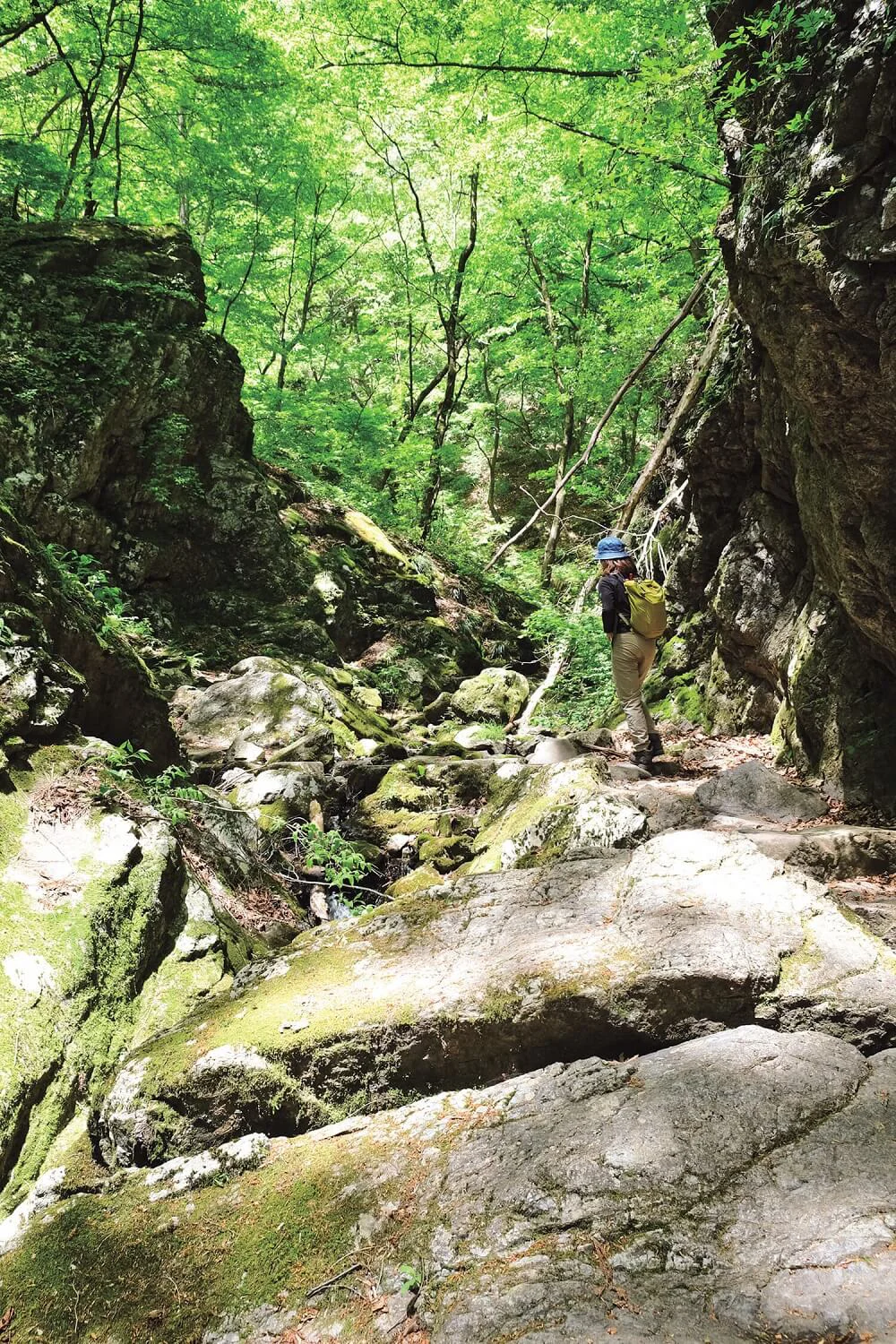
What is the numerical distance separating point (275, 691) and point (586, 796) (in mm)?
6696

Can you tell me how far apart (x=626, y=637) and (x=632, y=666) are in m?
0.33

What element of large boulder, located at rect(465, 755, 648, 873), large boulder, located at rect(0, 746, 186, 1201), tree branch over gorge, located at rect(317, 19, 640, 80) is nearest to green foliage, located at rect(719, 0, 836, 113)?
tree branch over gorge, located at rect(317, 19, 640, 80)

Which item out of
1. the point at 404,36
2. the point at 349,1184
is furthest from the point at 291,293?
the point at 349,1184

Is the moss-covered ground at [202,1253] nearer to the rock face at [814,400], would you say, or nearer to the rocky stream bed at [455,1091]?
the rocky stream bed at [455,1091]

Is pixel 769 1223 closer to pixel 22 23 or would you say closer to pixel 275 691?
pixel 275 691

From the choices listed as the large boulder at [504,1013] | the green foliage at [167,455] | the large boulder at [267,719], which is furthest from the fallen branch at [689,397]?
the large boulder at [504,1013]

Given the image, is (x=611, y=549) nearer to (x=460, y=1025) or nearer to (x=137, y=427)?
(x=460, y=1025)

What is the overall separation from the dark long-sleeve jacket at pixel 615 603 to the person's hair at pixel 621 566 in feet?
0.26

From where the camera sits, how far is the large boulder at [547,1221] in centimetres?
194

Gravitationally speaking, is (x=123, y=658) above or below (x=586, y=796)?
above

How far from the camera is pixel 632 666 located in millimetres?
7953

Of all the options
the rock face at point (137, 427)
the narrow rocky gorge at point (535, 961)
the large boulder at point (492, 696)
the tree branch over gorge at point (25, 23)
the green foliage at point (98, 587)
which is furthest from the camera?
the large boulder at point (492, 696)

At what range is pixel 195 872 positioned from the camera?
17.6ft

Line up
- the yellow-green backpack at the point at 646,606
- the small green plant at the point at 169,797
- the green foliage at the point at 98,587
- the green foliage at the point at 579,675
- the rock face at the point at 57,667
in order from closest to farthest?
1. the rock face at the point at 57,667
2. the small green plant at the point at 169,797
3. the green foliage at the point at 98,587
4. the yellow-green backpack at the point at 646,606
5. the green foliage at the point at 579,675
